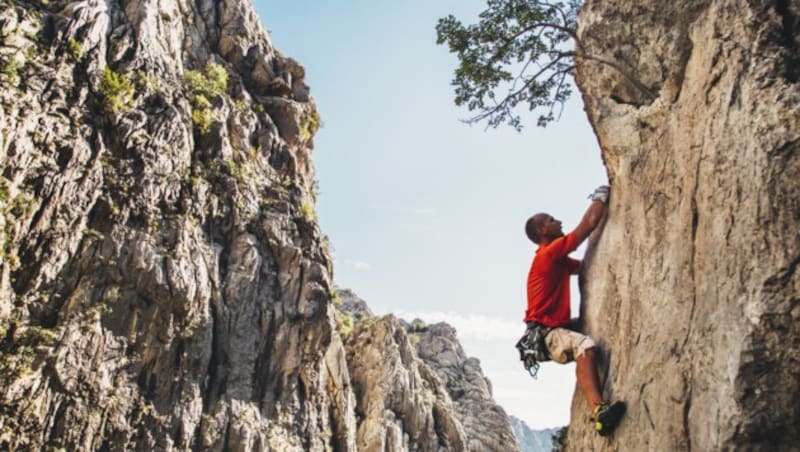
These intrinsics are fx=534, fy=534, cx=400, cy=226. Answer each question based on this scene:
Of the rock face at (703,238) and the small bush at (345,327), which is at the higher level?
the small bush at (345,327)

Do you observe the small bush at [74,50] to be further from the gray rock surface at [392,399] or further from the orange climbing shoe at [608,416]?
the gray rock surface at [392,399]

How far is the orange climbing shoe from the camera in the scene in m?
6.10

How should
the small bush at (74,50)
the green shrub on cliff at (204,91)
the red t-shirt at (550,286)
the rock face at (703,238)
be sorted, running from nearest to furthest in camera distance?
the rock face at (703,238), the red t-shirt at (550,286), the small bush at (74,50), the green shrub on cliff at (204,91)

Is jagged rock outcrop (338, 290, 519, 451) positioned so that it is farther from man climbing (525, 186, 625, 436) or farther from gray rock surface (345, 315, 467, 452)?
man climbing (525, 186, 625, 436)

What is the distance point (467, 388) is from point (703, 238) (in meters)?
60.4

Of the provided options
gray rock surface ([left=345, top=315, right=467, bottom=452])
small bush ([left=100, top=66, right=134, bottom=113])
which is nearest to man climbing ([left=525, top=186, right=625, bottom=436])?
small bush ([left=100, top=66, right=134, bottom=113])

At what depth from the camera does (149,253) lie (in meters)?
22.0

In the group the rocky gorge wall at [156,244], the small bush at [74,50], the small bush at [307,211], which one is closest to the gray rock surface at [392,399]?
the rocky gorge wall at [156,244]

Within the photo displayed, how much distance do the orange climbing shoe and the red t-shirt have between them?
1.46 meters

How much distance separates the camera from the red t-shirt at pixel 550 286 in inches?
296

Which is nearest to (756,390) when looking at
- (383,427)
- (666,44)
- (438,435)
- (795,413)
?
(795,413)

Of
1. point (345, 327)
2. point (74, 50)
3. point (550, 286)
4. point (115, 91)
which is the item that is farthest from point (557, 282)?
point (345, 327)

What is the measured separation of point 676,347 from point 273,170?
29.5 meters

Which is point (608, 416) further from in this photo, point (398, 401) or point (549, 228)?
point (398, 401)
